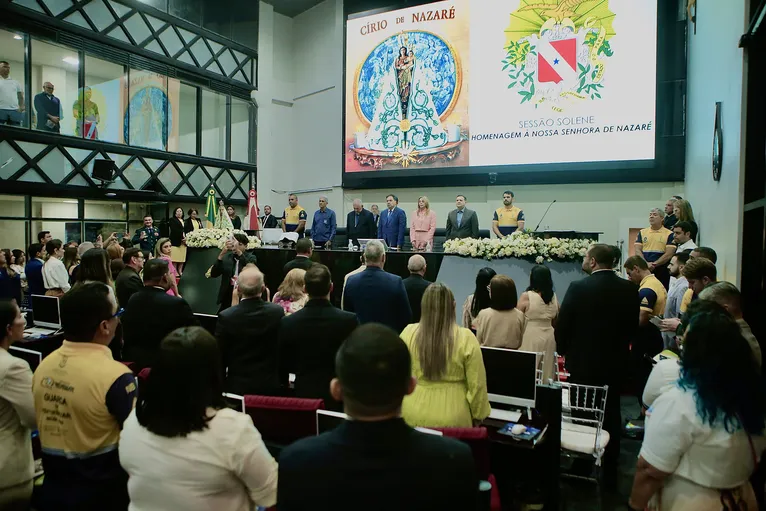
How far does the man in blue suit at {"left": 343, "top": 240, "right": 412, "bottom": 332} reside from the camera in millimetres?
4285

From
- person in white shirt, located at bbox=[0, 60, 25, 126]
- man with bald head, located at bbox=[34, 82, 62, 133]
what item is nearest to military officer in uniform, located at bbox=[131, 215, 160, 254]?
man with bald head, located at bbox=[34, 82, 62, 133]

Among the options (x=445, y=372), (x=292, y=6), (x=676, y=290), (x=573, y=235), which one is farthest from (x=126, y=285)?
(x=292, y=6)

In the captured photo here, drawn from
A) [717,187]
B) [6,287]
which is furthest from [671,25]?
[6,287]

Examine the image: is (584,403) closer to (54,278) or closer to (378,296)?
(378,296)

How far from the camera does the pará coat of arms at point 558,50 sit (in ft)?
30.5

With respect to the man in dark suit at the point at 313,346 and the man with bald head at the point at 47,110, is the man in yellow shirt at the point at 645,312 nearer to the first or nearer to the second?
the man in dark suit at the point at 313,346

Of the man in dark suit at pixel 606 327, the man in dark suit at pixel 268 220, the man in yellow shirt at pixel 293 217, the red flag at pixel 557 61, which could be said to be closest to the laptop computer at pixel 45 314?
the man in dark suit at pixel 606 327

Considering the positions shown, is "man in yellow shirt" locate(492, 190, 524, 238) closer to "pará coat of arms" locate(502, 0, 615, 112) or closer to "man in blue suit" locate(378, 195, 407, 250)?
"man in blue suit" locate(378, 195, 407, 250)

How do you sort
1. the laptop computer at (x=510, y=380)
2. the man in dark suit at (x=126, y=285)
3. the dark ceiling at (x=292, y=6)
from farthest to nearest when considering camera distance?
1. the dark ceiling at (x=292, y=6)
2. the man in dark suit at (x=126, y=285)
3. the laptop computer at (x=510, y=380)

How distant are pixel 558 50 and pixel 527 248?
5.00 m

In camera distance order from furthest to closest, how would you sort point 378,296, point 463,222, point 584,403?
point 463,222 < point 378,296 < point 584,403

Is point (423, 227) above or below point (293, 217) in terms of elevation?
below

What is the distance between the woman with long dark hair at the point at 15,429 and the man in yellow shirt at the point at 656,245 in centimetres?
658

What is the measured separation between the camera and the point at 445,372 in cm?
245
